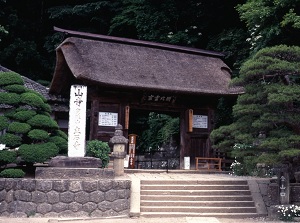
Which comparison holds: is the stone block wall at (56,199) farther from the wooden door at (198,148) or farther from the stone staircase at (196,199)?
the wooden door at (198,148)

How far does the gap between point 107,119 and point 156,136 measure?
8.72 metres

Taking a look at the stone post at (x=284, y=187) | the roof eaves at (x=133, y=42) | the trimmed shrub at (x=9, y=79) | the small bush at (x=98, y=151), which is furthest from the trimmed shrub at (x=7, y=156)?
the roof eaves at (x=133, y=42)

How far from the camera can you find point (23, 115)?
984cm

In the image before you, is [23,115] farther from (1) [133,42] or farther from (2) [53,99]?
(2) [53,99]

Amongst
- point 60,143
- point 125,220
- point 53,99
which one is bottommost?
point 125,220

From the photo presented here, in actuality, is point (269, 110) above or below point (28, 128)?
above

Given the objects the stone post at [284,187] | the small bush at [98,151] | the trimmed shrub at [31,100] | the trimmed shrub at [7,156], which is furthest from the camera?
the small bush at [98,151]

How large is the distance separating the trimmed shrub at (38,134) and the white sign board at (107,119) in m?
4.23

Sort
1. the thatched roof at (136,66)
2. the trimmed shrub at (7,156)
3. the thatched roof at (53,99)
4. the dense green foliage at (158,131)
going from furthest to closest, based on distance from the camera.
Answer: the dense green foliage at (158,131) < the thatched roof at (53,99) < the thatched roof at (136,66) < the trimmed shrub at (7,156)

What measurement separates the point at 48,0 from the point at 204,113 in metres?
18.4

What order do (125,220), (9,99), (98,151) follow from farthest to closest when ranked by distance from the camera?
(98,151), (9,99), (125,220)

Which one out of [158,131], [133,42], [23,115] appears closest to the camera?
[23,115]

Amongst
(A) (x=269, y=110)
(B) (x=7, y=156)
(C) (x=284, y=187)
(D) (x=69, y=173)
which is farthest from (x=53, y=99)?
(C) (x=284, y=187)

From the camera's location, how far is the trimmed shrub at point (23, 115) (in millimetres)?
9805
